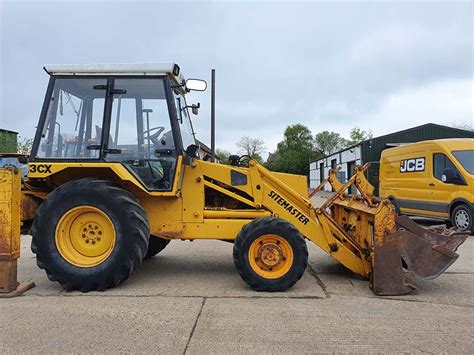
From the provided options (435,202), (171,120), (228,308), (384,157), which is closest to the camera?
(228,308)

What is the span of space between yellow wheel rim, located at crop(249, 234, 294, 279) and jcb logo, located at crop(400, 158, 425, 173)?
317 inches

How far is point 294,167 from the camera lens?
203 ft

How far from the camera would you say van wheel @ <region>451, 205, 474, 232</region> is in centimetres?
1054

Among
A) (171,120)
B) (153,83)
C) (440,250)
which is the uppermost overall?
(153,83)

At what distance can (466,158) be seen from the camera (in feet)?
36.2

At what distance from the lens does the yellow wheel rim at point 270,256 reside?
5.44 m

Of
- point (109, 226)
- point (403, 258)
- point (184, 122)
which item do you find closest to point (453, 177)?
point (403, 258)

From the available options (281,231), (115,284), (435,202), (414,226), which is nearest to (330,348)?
(281,231)

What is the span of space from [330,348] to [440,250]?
2.39 meters

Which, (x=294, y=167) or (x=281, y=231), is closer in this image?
(x=281, y=231)

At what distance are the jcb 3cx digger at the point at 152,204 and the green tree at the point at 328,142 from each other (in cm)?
7466

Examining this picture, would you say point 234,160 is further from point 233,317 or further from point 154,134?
point 233,317

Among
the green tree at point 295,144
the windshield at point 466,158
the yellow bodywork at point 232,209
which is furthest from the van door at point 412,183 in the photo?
the green tree at point 295,144

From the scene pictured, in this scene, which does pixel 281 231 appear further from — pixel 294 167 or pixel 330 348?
pixel 294 167
